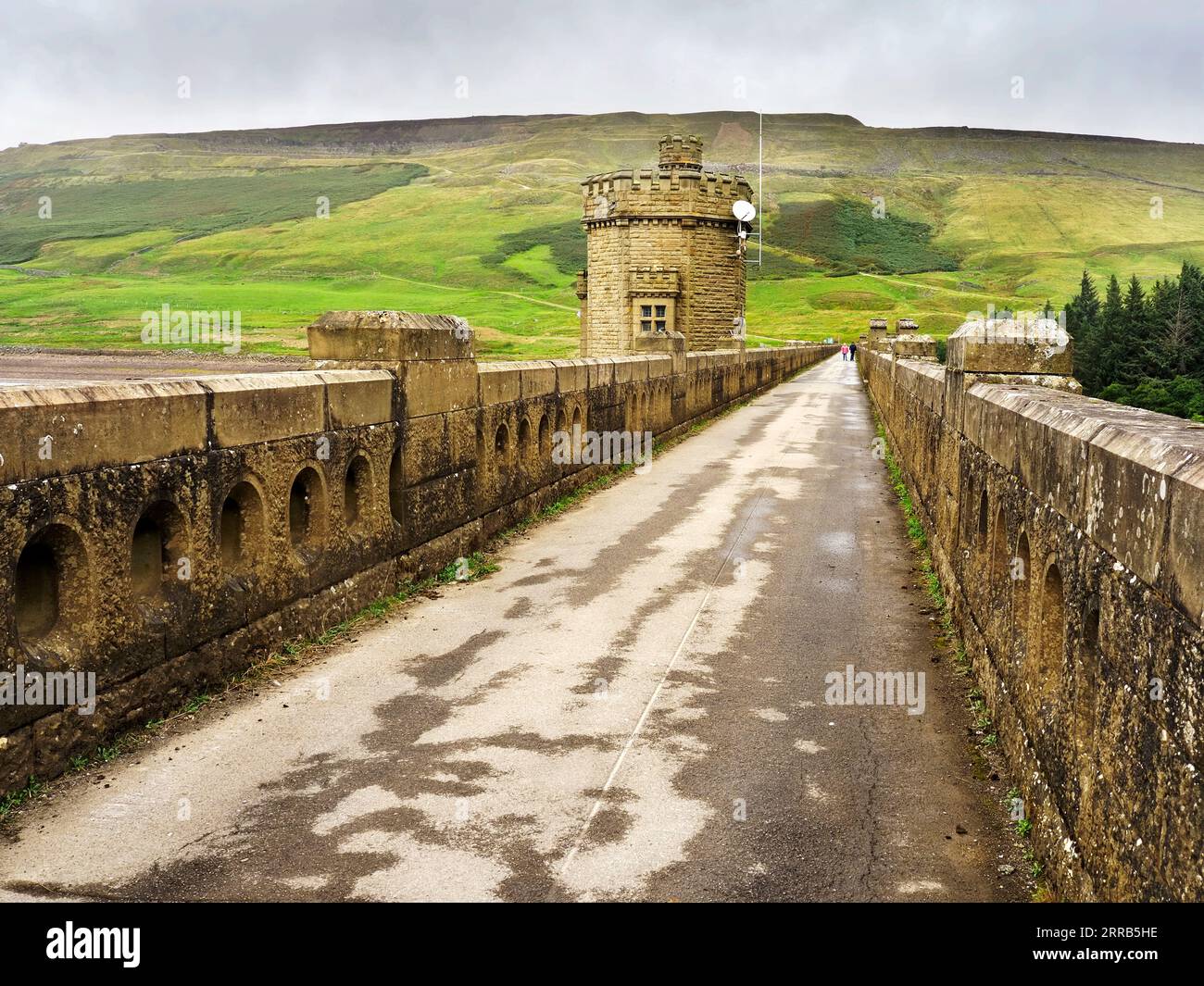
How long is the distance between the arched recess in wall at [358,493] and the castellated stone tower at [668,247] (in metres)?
29.1

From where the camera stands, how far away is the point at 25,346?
146ft

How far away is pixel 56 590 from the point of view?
5.16 m

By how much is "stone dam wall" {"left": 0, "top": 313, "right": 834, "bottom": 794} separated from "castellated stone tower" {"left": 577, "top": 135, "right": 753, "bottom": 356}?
27.1 m

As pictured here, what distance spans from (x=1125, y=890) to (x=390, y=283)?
12685 centimetres

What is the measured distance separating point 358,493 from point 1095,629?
5676mm

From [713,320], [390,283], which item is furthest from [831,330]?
[713,320]

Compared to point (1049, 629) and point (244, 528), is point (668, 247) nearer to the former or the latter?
point (244, 528)

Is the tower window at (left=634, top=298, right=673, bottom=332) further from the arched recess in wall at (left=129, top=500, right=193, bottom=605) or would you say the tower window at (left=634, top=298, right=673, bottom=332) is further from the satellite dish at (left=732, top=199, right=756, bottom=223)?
the arched recess in wall at (left=129, top=500, right=193, bottom=605)

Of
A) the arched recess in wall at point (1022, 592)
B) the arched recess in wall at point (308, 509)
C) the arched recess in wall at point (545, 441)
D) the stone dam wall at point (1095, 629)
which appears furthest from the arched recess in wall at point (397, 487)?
the arched recess in wall at point (1022, 592)

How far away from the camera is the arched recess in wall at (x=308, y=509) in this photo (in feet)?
24.6

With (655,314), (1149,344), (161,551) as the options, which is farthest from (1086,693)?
(1149,344)

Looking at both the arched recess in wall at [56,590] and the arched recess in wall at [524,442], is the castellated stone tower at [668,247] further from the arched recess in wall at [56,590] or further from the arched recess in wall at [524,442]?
the arched recess in wall at [56,590]

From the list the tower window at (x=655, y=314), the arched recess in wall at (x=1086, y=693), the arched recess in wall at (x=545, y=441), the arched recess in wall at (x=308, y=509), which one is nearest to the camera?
the arched recess in wall at (x=1086, y=693)

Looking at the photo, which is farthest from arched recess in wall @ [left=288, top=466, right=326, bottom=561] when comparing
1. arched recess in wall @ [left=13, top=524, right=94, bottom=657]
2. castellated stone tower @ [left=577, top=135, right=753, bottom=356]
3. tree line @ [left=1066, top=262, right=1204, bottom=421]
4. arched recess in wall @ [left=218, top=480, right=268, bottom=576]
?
tree line @ [left=1066, top=262, right=1204, bottom=421]
